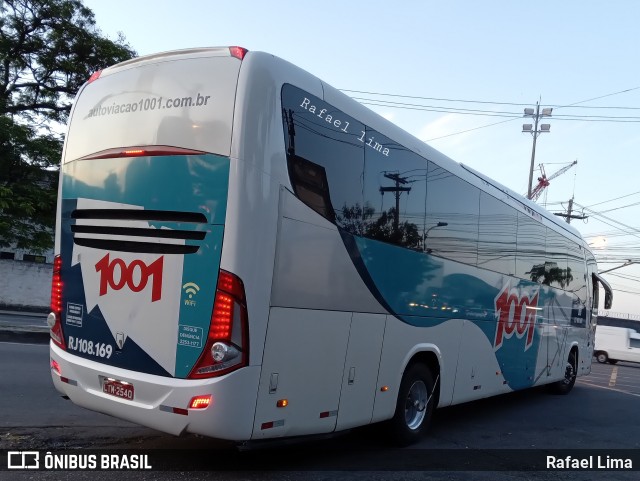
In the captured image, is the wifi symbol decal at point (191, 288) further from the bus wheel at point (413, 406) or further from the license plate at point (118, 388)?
the bus wheel at point (413, 406)

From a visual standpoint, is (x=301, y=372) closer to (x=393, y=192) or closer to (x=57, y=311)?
(x=393, y=192)

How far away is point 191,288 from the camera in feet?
15.9

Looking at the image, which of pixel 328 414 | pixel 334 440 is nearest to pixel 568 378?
pixel 334 440

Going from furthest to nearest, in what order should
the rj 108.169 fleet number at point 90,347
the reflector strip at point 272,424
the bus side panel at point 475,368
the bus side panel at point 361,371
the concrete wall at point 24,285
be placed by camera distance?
the concrete wall at point 24,285
the bus side panel at point 475,368
the bus side panel at point 361,371
the rj 108.169 fleet number at point 90,347
the reflector strip at point 272,424

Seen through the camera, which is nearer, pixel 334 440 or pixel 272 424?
pixel 272 424

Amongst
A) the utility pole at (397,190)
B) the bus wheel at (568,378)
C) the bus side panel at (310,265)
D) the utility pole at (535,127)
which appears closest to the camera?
the bus side panel at (310,265)

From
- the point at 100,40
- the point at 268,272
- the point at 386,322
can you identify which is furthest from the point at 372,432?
the point at 100,40

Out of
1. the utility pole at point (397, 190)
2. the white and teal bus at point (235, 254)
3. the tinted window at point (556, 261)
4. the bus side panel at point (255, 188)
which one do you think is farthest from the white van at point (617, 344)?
the bus side panel at point (255, 188)

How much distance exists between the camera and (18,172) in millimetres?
20625

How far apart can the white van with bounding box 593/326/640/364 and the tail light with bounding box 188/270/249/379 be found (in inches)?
1030

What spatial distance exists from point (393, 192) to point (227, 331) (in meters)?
2.74

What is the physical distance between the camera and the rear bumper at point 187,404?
15.3 ft

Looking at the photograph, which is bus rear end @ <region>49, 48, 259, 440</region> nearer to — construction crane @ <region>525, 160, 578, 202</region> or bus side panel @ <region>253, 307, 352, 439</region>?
bus side panel @ <region>253, 307, 352, 439</region>

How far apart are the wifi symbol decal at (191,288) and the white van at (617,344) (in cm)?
2632
